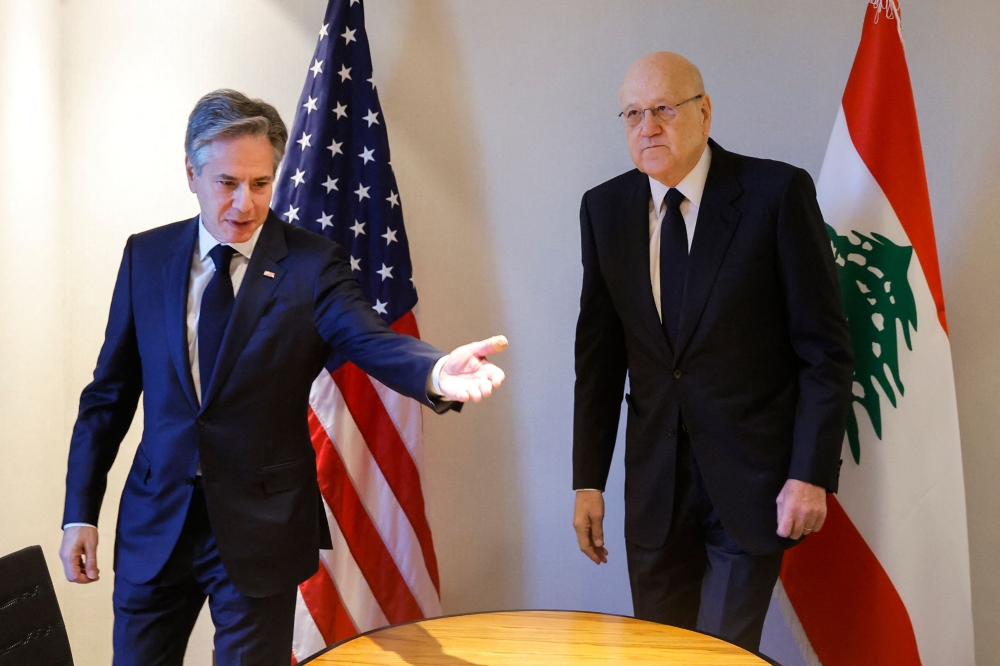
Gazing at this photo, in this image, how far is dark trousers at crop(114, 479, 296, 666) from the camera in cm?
188

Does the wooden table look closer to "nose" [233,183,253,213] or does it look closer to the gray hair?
"nose" [233,183,253,213]

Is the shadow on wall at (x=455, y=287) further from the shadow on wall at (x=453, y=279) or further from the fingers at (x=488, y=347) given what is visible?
the fingers at (x=488, y=347)

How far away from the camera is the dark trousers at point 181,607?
6.16 ft

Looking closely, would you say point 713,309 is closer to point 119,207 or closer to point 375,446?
point 375,446

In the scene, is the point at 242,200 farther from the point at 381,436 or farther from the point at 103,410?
the point at 381,436

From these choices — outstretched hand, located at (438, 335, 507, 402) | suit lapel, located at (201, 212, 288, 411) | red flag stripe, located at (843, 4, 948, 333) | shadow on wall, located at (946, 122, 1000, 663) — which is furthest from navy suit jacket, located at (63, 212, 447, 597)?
shadow on wall, located at (946, 122, 1000, 663)

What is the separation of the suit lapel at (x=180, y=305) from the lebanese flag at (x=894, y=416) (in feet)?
5.80

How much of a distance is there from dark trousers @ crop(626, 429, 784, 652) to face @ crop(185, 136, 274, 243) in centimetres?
114

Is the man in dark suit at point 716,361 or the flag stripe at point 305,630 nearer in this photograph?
the man in dark suit at point 716,361

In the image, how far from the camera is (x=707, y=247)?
7.20 feet

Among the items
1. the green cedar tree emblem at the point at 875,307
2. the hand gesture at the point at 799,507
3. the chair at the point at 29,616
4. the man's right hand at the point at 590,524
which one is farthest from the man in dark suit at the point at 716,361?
the chair at the point at 29,616

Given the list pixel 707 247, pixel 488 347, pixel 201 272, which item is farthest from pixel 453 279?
pixel 488 347

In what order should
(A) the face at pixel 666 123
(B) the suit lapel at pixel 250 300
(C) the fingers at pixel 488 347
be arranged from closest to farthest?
(C) the fingers at pixel 488 347
(B) the suit lapel at pixel 250 300
(A) the face at pixel 666 123

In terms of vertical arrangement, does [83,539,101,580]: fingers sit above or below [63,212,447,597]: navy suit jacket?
below
